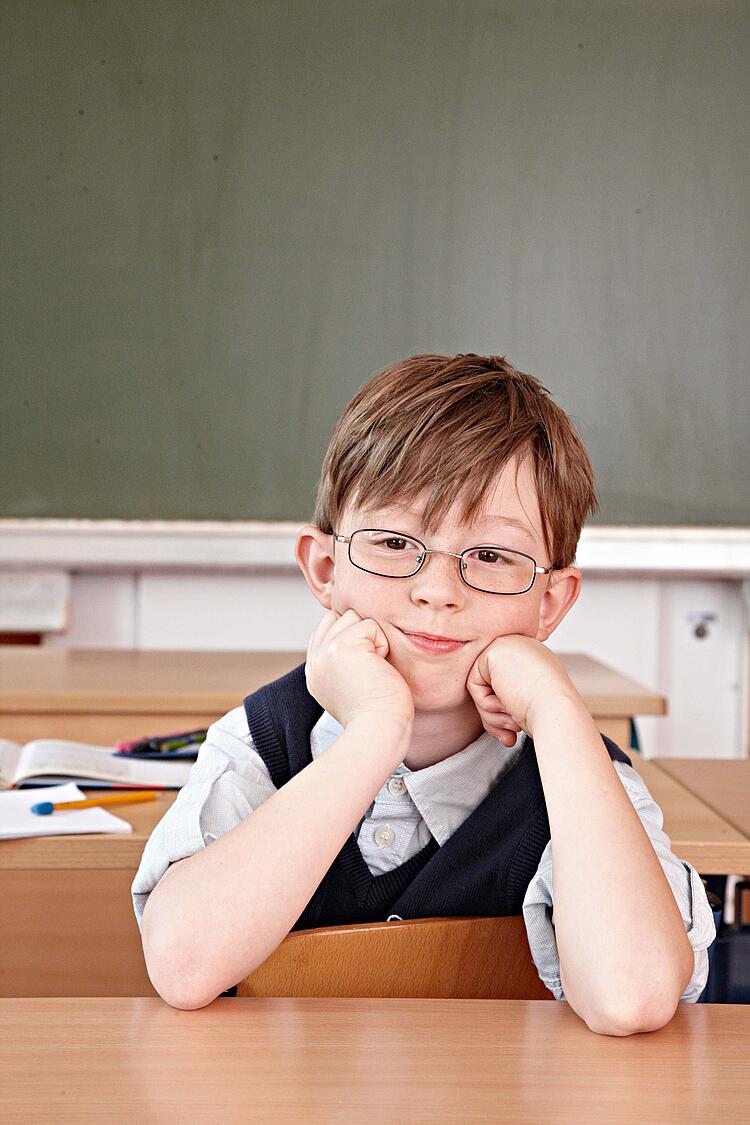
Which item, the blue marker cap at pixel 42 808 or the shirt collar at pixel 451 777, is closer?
the shirt collar at pixel 451 777

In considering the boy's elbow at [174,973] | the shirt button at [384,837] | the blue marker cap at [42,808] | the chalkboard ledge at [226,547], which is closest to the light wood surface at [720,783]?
the shirt button at [384,837]

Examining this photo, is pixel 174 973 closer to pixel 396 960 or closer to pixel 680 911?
pixel 396 960

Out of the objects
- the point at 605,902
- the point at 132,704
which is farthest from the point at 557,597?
the point at 132,704

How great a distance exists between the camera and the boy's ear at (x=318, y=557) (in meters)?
1.04

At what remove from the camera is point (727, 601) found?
3.04m

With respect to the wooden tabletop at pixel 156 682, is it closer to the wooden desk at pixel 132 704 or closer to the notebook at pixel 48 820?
the wooden desk at pixel 132 704

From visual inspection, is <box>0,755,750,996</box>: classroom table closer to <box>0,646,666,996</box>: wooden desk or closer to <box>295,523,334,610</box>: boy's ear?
<box>0,646,666,996</box>: wooden desk

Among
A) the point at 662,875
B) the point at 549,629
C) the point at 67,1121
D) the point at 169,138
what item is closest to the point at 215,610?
the point at 169,138

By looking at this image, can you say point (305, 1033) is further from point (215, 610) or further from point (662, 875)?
point (215, 610)

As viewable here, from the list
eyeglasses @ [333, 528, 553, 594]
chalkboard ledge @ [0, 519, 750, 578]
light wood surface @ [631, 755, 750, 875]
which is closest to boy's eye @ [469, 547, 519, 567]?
eyeglasses @ [333, 528, 553, 594]

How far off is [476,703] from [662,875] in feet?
0.76

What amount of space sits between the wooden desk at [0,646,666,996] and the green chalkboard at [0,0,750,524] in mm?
625

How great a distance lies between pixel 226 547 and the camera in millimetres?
2852

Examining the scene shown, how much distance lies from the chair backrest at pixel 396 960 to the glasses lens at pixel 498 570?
0.95 ft
